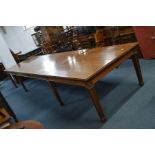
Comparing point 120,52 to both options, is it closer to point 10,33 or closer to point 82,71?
point 82,71

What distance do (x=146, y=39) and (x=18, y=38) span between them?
237 inches

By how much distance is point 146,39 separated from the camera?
3.67 metres

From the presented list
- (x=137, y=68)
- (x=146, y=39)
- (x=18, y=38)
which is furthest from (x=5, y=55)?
(x=137, y=68)

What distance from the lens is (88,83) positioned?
232 cm

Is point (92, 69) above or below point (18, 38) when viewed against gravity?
above

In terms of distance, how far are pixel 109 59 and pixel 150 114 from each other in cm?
78

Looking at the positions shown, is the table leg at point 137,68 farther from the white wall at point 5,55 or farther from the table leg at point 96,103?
the white wall at point 5,55

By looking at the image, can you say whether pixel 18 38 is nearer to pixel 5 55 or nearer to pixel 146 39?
pixel 5 55

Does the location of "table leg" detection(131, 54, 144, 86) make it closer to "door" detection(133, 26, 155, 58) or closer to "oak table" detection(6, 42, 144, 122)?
"oak table" detection(6, 42, 144, 122)

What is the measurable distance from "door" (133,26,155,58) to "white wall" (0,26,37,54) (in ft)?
18.9

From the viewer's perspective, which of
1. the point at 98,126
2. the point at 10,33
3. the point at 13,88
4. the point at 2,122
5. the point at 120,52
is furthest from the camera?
the point at 10,33

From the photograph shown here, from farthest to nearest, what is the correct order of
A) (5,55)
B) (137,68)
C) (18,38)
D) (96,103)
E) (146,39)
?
(18,38) → (5,55) → (146,39) → (137,68) → (96,103)

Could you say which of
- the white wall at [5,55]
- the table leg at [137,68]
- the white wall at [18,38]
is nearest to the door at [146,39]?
the table leg at [137,68]
